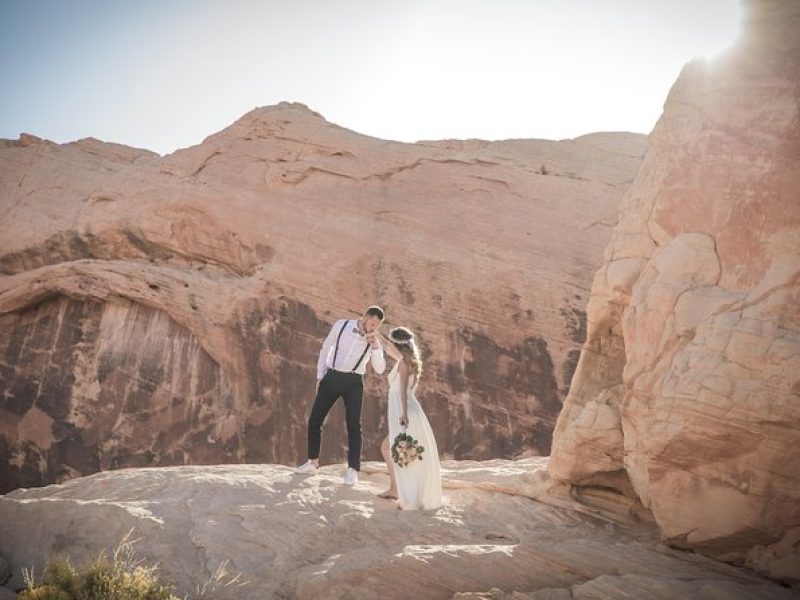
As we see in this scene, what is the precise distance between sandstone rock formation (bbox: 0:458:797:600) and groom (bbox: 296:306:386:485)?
0.74m

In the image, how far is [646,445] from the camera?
20.2 ft

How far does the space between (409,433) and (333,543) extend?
172cm

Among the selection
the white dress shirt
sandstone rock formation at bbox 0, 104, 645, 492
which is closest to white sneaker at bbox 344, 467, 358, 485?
the white dress shirt

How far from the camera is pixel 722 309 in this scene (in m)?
5.90

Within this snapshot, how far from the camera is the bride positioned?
6840mm

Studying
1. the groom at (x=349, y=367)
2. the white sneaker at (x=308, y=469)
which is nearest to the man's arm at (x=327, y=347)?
the groom at (x=349, y=367)

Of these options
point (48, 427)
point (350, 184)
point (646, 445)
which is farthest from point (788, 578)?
point (48, 427)

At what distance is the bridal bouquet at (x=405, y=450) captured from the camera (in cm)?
690

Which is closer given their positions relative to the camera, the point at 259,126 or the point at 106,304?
the point at 106,304

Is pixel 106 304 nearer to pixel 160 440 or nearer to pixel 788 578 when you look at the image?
pixel 160 440

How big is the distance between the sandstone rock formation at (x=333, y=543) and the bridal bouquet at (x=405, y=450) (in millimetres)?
452

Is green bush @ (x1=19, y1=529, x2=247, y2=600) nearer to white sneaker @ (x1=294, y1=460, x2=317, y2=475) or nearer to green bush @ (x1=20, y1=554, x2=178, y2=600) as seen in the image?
green bush @ (x1=20, y1=554, x2=178, y2=600)

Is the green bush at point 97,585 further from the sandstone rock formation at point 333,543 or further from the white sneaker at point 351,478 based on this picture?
the white sneaker at point 351,478

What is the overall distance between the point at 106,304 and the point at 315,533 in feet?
37.5
